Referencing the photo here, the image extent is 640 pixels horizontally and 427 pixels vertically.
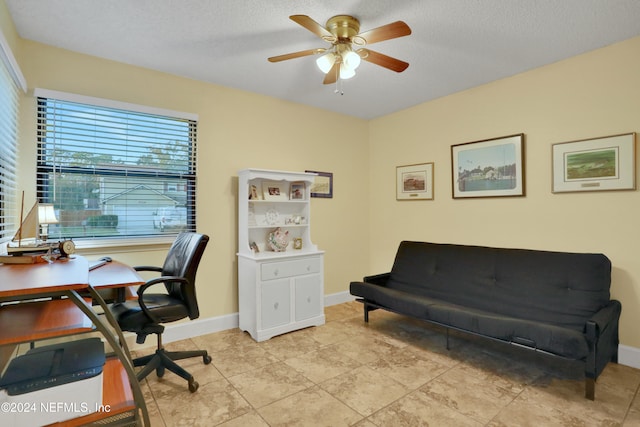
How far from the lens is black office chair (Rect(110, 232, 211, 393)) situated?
2.12m

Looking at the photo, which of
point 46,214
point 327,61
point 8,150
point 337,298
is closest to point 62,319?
point 46,214

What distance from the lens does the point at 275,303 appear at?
314cm

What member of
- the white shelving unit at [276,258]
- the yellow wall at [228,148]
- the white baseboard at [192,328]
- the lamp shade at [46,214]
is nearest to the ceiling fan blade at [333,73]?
the white shelving unit at [276,258]

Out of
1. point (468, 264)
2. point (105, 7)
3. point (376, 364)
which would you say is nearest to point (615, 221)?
point (468, 264)

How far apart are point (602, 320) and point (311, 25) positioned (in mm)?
2573

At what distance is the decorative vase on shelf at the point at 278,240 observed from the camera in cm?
347

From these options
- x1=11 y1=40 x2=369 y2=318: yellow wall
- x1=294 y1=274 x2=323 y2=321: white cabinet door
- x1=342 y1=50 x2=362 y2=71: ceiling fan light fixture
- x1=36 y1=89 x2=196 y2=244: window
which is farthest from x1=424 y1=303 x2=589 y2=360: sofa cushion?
x1=36 y1=89 x2=196 y2=244: window

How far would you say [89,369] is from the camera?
43.4 inches

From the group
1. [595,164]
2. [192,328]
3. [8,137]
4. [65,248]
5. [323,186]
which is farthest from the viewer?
[323,186]

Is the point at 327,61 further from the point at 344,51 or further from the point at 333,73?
the point at 333,73

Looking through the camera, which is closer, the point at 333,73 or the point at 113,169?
the point at 333,73

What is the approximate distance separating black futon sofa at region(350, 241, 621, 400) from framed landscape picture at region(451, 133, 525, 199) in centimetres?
60

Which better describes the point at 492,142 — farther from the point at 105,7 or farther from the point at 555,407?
the point at 105,7

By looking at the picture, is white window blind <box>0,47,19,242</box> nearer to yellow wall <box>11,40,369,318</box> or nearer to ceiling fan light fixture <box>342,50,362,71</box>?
yellow wall <box>11,40,369,318</box>
